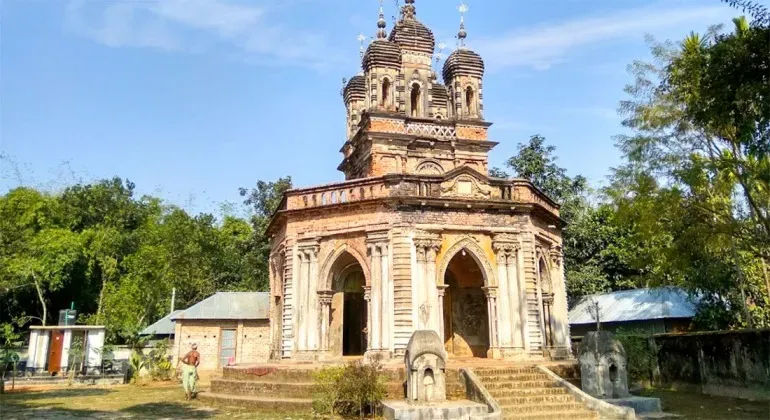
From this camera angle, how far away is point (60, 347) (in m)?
23.9

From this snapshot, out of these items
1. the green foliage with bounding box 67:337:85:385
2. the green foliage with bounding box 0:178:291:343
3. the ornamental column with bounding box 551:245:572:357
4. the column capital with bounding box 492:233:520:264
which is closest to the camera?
the column capital with bounding box 492:233:520:264

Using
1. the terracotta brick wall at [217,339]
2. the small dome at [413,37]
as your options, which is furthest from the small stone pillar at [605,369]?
the small dome at [413,37]

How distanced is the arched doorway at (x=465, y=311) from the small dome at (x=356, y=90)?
11539 mm

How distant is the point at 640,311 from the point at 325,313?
16.6m

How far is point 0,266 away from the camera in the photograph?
95.0ft

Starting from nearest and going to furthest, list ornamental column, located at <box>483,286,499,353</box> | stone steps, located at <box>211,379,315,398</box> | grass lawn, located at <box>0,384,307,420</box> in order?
grass lawn, located at <box>0,384,307,420</box>, stone steps, located at <box>211,379,315,398</box>, ornamental column, located at <box>483,286,499,353</box>

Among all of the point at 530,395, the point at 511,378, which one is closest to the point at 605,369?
the point at 530,395

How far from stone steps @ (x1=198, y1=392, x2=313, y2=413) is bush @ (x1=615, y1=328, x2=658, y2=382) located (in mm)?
11208

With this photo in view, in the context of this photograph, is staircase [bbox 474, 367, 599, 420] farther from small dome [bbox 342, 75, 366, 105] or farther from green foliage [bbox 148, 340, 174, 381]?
small dome [bbox 342, 75, 366, 105]

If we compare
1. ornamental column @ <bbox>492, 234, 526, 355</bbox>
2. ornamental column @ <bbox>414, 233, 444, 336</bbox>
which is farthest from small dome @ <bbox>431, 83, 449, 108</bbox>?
ornamental column @ <bbox>414, 233, 444, 336</bbox>

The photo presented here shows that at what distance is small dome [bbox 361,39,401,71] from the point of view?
23188 millimetres

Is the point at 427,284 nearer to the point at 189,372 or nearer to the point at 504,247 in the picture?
the point at 504,247

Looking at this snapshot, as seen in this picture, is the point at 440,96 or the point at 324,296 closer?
the point at 324,296

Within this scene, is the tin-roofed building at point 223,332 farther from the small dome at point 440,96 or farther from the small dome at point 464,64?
the small dome at point 464,64
